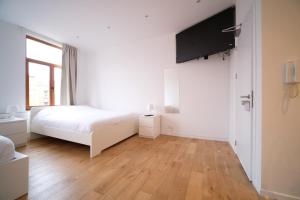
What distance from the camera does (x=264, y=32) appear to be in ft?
4.24

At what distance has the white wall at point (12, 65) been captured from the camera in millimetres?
2789

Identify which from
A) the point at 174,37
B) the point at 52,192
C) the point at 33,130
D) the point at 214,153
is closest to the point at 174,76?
the point at 174,37

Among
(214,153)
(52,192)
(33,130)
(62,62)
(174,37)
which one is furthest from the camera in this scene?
(62,62)

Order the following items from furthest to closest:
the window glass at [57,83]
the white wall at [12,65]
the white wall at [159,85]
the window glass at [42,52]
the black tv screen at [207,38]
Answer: the window glass at [57,83]
the window glass at [42,52]
the white wall at [159,85]
the white wall at [12,65]
the black tv screen at [207,38]

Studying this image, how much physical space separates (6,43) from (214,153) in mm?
4825

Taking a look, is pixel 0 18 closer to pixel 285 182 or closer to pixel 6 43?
pixel 6 43

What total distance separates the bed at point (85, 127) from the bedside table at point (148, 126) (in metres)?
0.27

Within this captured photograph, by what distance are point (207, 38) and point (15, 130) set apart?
166 inches

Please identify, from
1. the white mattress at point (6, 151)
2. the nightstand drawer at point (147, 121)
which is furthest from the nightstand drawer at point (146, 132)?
the white mattress at point (6, 151)

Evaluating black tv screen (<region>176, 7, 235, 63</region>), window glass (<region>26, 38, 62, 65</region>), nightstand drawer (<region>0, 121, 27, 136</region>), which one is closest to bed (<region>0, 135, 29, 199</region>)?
nightstand drawer (<region>0, 121, 27, 136</region>)

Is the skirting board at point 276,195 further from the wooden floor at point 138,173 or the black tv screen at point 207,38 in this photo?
the black tv screen at point 207,38

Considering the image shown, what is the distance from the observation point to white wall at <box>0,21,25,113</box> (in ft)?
9.15

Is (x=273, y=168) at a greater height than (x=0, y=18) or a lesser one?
lesser

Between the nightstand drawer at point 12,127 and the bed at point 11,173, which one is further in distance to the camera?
the nightstand drawer at point 12,127
